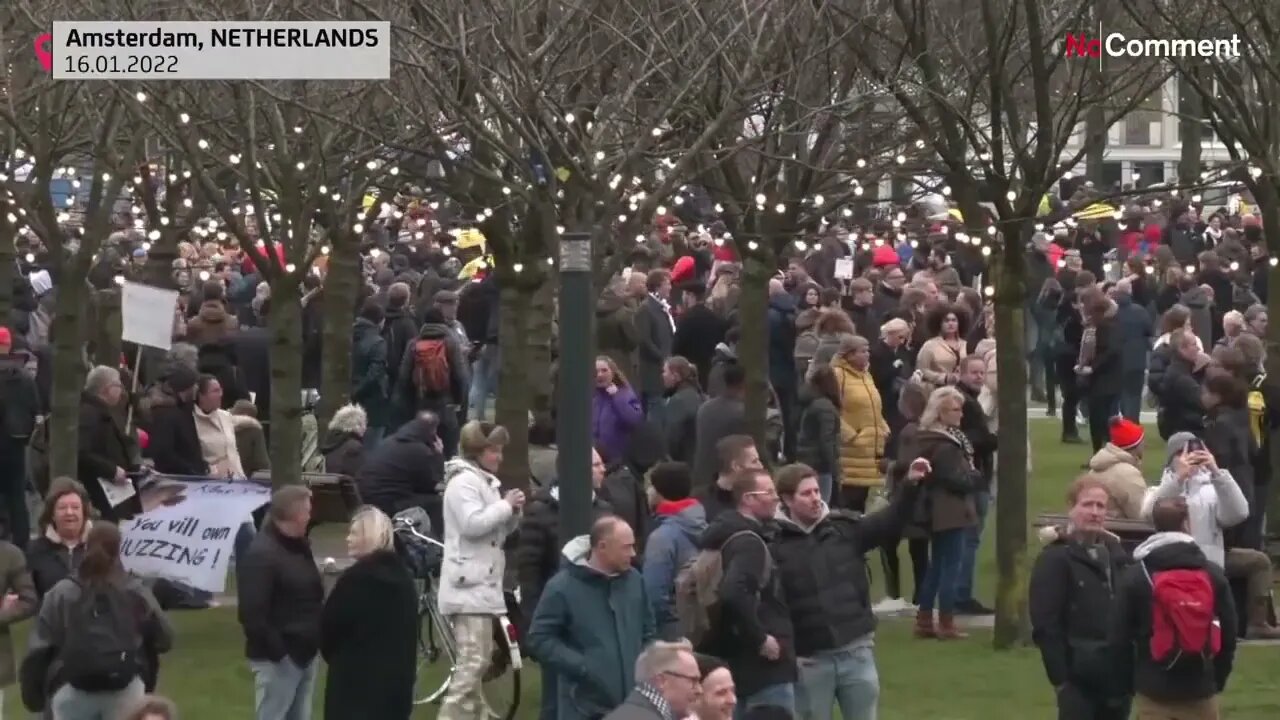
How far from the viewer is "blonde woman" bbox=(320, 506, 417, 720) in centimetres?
1077

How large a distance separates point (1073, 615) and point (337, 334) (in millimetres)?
11856

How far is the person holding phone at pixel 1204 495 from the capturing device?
13.2 metres

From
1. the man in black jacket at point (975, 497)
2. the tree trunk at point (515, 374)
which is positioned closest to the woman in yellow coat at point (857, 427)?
the man in black jacket at point (975, 497)

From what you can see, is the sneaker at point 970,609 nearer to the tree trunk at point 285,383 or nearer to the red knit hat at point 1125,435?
the red knit hat at point 1125,435

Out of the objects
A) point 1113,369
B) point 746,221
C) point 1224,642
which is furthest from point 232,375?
point 1224,642

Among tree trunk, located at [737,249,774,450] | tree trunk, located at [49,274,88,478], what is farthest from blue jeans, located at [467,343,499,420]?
tree trunk, located at [49,274,88,478]

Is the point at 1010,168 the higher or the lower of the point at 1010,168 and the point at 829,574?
the higher

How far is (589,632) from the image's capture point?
410 inches

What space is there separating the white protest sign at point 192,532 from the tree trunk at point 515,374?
1.55 metres

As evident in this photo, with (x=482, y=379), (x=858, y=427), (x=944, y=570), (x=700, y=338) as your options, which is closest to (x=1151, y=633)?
(x=944, y=570)

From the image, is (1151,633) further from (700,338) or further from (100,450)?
(700,338)

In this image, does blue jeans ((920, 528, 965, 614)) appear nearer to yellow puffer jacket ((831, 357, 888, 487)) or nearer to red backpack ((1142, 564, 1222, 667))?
yellow puffer jacket ((831, 357, 888, 487))

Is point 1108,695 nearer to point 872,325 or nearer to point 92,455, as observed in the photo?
point 92,455

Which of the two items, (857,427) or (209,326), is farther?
(209,326)
